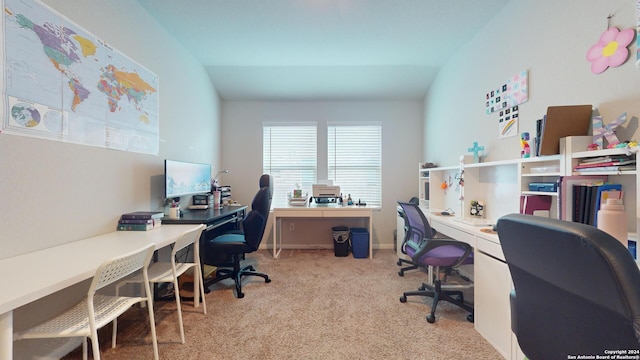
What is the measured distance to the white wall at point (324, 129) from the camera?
3.97m

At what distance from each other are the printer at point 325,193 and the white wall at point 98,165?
177cm

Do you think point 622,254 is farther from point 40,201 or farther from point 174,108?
point 174,108

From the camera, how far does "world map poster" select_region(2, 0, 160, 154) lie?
4.23ft

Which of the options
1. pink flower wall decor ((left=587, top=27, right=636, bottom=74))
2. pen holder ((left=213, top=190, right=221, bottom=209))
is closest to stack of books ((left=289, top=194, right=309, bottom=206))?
pen holder ((left=213, top=190, right=221, bottom=209))

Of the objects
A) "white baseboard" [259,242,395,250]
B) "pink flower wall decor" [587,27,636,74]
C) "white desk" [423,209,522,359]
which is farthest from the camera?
"white baseboard" [259,242,395,250]

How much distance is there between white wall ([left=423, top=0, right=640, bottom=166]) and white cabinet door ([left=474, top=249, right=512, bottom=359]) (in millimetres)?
996

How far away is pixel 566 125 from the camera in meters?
1.46

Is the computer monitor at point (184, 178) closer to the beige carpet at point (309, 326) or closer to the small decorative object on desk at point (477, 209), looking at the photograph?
the beige carpet at point (309, 326)

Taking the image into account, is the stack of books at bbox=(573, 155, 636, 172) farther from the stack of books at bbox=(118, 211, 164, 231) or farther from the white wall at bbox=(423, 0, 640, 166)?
the stack of books at bbox=(118, 211, 164, 231)

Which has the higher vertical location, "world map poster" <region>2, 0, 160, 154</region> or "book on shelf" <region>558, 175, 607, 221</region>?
"world map poster" <region>2, 0, 160, 154</region>

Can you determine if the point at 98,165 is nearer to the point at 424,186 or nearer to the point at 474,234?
the point at 474,234

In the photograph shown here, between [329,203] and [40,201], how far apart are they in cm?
296

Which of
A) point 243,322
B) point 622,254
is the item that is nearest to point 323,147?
point 243,322

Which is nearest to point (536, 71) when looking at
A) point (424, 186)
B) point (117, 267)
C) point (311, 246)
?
point (424, 186)
